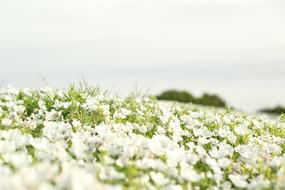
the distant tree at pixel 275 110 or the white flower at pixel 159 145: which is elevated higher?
the white flower at pixel 159 145

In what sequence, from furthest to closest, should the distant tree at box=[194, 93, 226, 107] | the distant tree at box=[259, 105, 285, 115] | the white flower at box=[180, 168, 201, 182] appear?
the distant tree at box=[194, 93, 226, 107]
the distant tree at box=[259, 105, 285, 115]
the white flower at box=[180, 168, 201, 182]

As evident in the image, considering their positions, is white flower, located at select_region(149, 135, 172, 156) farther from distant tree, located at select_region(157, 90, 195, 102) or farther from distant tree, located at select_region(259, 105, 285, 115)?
distant tree, located at select_region(157, 90, 195, 102)

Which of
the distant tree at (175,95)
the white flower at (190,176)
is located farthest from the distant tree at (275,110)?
the white flower at (190,176)

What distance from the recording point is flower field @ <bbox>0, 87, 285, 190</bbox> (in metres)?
3.70

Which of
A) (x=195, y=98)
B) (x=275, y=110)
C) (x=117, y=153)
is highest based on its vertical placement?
(x=195, y=98)

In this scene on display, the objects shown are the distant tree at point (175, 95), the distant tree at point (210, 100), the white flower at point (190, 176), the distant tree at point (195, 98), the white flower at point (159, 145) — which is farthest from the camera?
the distant tree at point (210, 100)

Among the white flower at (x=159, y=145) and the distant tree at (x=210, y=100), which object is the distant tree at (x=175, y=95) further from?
the white flower at (x=159, y=145)

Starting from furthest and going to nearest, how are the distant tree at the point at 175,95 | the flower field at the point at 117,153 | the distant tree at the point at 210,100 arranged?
the distant tree at the point at 210,100
the distant tree at the point at 175,95
the flower field at the point at 117,153

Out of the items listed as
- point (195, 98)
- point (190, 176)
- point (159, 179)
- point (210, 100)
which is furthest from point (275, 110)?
point (159, 179)

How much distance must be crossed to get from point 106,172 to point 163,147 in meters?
0.97

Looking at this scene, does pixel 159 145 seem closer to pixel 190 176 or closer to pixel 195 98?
pixel 190 176

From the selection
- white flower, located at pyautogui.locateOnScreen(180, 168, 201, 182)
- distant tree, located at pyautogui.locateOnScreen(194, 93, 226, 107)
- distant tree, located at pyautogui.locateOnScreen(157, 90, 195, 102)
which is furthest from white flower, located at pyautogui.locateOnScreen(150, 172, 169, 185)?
distant tree, located at pyautogui.locateOnScreen(194, 93, 226, 107)

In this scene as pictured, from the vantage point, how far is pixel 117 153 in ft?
15.7

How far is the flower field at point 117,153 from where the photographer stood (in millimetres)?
3697
